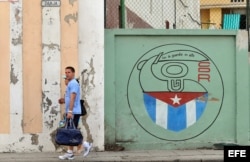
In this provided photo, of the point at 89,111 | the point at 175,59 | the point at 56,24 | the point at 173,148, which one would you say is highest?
the point at 56,24

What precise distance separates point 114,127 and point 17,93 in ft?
7.36

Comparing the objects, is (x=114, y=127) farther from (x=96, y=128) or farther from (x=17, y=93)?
(x=17, y=93)

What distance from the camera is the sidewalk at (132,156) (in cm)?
1009

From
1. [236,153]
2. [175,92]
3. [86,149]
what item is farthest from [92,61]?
[236,153]

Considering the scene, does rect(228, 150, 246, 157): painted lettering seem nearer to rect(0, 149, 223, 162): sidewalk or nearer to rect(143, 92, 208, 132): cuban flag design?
rect(0, 149, 223, 162): sidewalk

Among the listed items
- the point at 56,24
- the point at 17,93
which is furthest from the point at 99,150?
the point at 56,24

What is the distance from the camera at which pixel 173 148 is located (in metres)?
11.4

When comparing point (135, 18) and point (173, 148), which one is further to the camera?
point (135, 18)

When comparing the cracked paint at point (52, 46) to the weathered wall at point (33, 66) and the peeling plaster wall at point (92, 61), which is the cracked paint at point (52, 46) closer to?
the weathered wall at point (33, 66)

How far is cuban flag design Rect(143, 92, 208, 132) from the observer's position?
450 inches

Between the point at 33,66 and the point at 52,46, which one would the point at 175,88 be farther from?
the point at 33,66

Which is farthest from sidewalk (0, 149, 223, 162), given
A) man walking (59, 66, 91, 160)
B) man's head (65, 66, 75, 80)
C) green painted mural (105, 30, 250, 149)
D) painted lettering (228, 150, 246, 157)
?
painted lettering (228, 150, 246, 157)

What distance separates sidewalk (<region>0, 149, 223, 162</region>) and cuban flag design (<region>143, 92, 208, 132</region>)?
26.9 inches

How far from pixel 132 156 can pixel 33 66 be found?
283 centimetres
